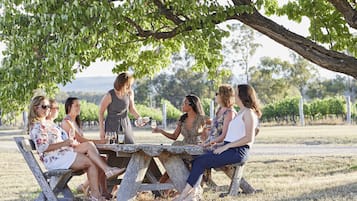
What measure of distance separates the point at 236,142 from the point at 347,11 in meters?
4.43

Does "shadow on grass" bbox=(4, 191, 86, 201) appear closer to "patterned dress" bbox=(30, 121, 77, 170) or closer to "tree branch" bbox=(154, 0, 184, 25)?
"patterned dress" bbox=(30, 121, 77, 170)

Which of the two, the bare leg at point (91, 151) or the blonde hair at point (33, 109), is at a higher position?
the blonde hair at point (33, 109)

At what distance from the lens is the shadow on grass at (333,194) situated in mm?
8523

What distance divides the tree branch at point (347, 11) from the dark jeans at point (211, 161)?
4320 mm

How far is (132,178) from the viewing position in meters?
8.34

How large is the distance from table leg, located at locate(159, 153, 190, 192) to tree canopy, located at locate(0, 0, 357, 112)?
1.76 m

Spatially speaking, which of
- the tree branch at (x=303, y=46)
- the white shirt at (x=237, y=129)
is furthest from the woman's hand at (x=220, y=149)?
the tree branch at (x=303, y=46)

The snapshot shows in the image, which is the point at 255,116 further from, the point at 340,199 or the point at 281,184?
the point at 281,184

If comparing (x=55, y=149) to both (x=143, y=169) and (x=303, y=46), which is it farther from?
(x=303, y=46)

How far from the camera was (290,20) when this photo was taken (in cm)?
1271

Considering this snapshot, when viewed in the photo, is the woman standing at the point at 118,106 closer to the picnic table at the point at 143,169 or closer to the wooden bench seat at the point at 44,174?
the picnic table at the point at 143,169

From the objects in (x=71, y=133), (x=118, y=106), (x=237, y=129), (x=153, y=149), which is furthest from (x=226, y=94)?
(x=71, y=133)

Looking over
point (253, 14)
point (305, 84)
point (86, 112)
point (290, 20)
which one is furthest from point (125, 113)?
point (305, 84)

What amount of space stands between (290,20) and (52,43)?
559 cm
